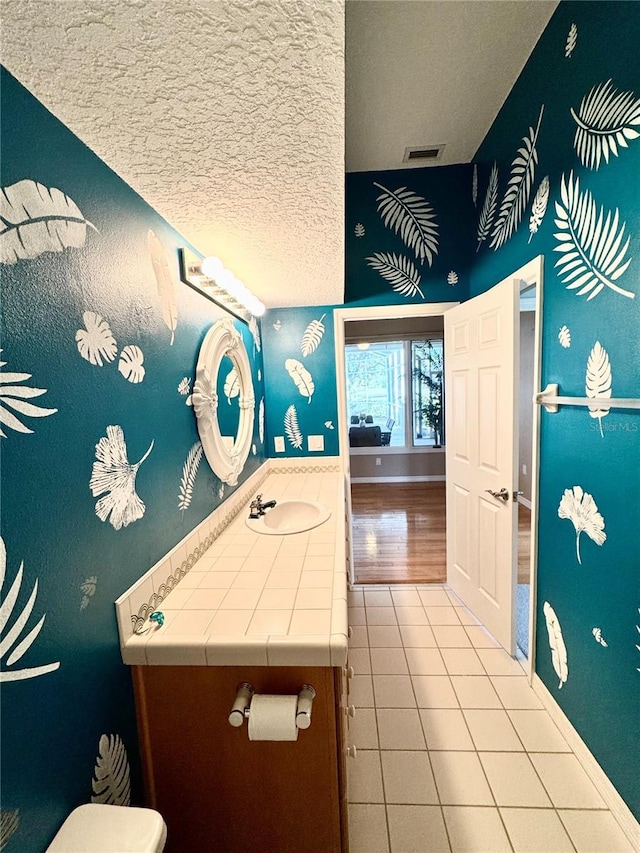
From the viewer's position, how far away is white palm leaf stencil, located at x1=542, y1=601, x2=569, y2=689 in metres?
1.49

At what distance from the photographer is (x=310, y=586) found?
1083 millimetres

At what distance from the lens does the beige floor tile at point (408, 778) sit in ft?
4.18

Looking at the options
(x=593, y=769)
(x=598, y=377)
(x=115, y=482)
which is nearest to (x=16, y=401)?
(x=115, y=482)

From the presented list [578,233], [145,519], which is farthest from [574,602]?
[145,519]

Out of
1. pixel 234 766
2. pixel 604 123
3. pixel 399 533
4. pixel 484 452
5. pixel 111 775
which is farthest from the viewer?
pixel 399 533

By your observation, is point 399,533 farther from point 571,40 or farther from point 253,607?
point 571,40

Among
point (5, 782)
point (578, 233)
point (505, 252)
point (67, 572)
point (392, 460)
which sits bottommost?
point (392, 460)

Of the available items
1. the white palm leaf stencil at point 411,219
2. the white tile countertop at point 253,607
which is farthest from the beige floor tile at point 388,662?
the white palm leaf stencil at point 411,219

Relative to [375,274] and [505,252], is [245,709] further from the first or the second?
[375,274]

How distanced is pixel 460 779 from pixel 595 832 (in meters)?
0.42

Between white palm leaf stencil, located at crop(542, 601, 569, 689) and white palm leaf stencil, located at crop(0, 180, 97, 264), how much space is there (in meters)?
2.17

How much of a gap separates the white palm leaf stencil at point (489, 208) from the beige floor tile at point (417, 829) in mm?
2782

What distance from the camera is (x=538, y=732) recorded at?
1506 millimetres

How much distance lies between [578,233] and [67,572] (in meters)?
1.88
